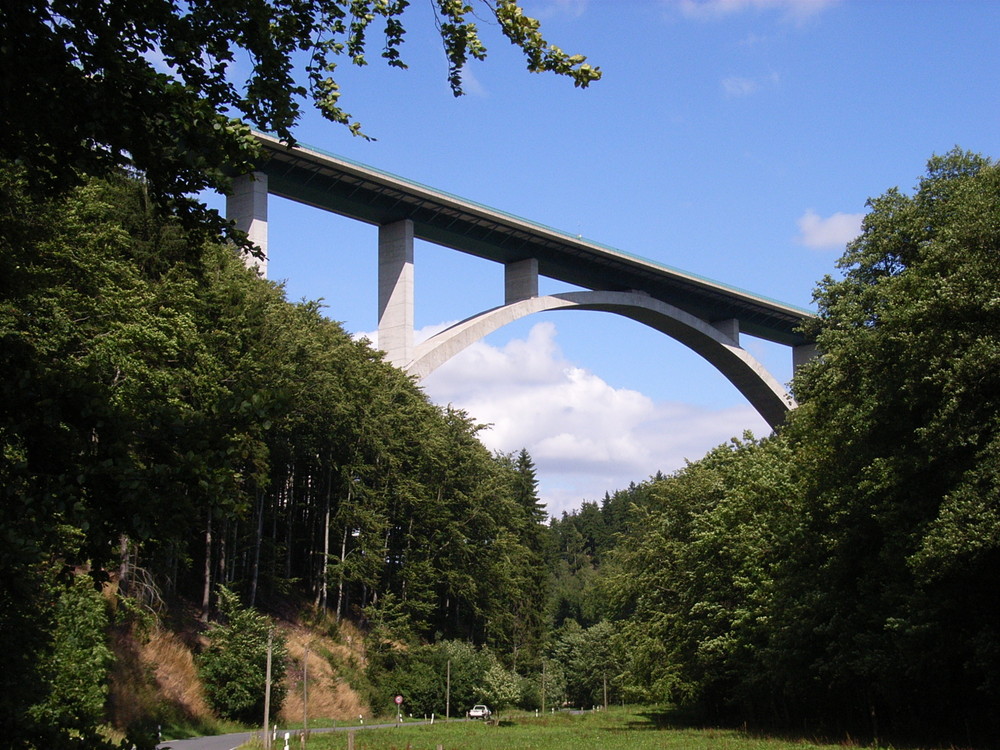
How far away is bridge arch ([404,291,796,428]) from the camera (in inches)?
1815

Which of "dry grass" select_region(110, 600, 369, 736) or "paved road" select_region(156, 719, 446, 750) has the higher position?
"dry grass" select_region(110, 600, 369, 736)

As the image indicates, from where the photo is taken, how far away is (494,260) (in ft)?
165

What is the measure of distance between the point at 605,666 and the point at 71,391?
253 feet

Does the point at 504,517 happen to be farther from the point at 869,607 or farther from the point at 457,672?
the point at 869,607

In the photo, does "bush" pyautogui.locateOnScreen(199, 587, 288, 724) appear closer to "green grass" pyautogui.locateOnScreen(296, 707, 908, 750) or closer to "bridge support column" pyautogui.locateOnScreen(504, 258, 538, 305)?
"green grass" pyautogui.locateOnScreen(296, 707, 908, 750)

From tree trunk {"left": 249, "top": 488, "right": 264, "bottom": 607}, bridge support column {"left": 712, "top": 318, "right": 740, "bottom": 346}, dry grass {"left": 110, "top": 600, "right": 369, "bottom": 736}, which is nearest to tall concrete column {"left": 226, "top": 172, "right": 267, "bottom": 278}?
tree trunk {"left": 249, "top": 488, "right": 264, "bottom": 607}

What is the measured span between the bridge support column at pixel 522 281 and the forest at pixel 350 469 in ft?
21.8

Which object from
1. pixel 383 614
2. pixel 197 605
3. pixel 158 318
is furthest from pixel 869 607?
pixel 383 614

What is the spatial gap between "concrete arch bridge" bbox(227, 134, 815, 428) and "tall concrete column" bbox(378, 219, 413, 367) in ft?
0.13

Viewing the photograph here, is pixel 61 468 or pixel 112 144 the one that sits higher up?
pixel 112 144

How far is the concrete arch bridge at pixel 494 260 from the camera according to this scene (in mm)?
40688

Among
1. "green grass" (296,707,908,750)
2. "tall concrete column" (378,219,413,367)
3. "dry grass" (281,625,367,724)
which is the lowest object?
"green grass" (296,707,908,750)

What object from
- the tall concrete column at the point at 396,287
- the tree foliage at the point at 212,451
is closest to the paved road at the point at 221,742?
the tree foliage at the point at 212,451

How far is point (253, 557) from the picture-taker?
42.8 meters
